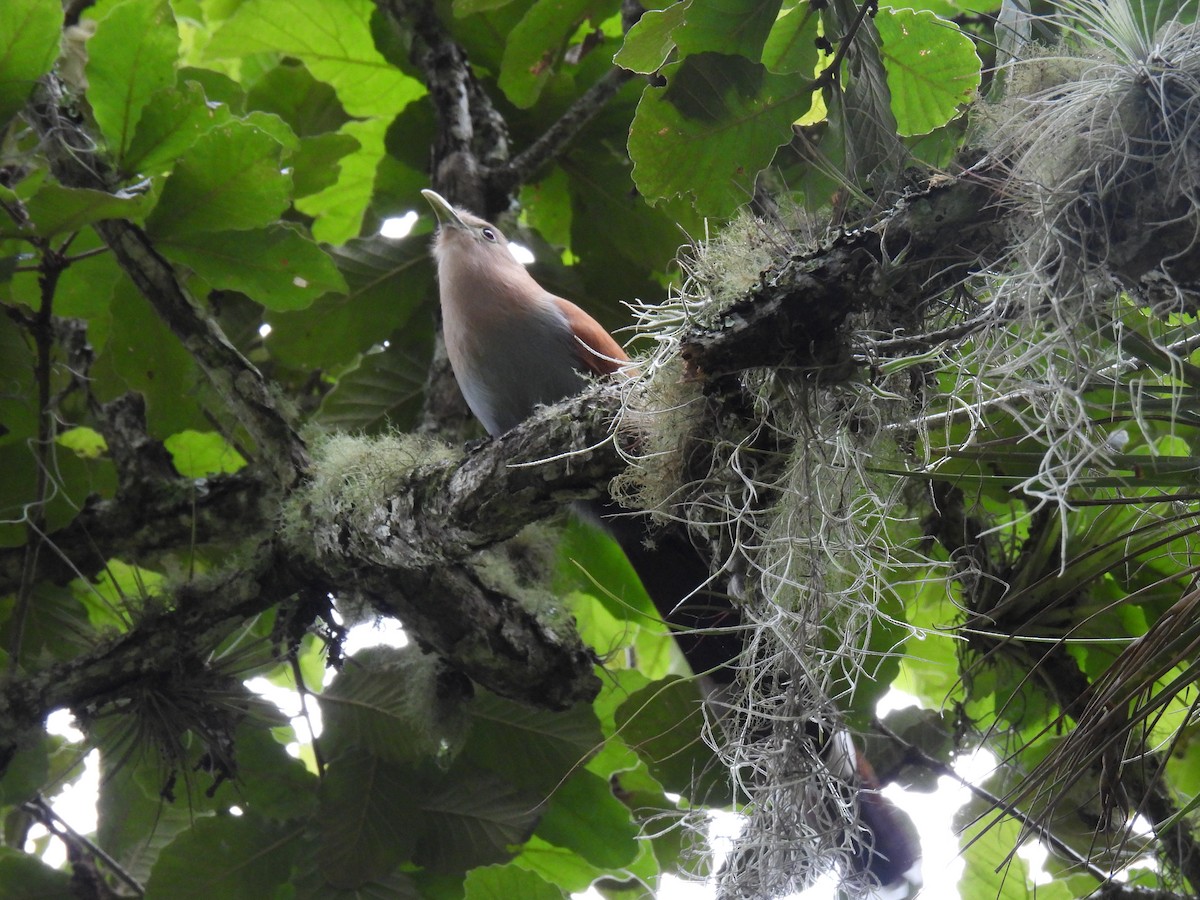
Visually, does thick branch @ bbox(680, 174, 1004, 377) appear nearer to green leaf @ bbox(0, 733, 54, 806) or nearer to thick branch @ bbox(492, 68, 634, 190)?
thick branch @ bbox(492, 68, 634, 190)

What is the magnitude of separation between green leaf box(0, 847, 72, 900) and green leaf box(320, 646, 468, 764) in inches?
29.9

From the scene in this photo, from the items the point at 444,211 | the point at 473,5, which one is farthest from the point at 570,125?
the point at 473,5

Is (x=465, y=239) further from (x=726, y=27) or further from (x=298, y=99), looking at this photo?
(x=726, y=27)

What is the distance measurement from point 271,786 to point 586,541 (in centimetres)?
108

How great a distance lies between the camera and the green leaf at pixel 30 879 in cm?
252

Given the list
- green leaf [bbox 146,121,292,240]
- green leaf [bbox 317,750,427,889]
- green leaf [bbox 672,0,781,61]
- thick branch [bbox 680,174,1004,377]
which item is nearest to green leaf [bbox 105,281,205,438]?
green leaf [bbox 146,121,292,240]

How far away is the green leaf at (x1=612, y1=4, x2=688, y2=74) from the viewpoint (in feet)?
5.68

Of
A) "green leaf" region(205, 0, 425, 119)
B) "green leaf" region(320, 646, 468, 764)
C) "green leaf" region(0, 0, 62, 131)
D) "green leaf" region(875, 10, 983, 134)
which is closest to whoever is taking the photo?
"green leaf" region(875, 10, 983, 134)

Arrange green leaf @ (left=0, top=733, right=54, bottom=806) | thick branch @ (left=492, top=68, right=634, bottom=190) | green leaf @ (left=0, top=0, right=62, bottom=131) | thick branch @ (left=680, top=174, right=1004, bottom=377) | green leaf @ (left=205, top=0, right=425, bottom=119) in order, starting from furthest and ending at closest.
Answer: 1. green leaf @ (left=205, top=0, right=425, bottom=119)
2. thick branch @ (left=492, top=68, right=634, bottom=190)
3. green leaf @ (left=0, top=733, right=54, bottom=806)
4. green leaf @ (left=0, top=0, right=62, bottom=131)
5. thick branch @ (left=680, top=174, right=1004, bottom=377)

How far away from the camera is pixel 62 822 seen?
9.35 ft

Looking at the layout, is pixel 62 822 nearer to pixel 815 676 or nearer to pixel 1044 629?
pixel 815 676

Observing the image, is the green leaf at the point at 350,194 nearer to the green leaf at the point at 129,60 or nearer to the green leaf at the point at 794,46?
the green leaf at the point at 129,60

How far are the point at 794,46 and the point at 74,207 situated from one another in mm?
1563

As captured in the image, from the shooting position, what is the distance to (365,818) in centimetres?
261
